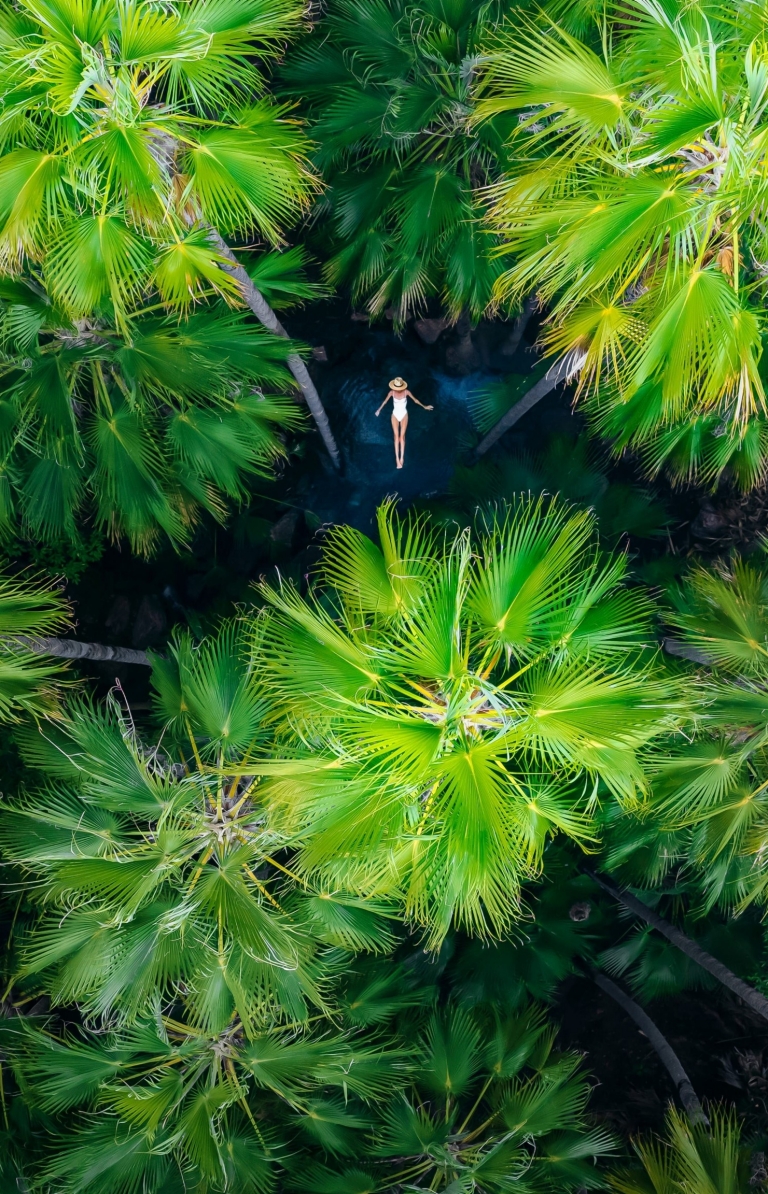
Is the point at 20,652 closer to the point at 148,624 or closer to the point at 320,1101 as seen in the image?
the point at 148,624

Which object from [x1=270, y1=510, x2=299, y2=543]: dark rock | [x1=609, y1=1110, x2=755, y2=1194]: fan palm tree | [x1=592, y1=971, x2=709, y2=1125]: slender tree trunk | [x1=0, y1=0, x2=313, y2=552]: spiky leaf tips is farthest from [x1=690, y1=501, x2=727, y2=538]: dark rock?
[x1=609, y1=1110, x2=755, y2=1194]: fan palm tree

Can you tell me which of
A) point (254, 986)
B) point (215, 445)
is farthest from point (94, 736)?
point (215, 445)

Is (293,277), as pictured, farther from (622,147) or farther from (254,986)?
(254,986)

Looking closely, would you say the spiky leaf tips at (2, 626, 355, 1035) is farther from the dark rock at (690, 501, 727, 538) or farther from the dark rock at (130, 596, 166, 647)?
the dark rock at (690, 501, 727, 538)

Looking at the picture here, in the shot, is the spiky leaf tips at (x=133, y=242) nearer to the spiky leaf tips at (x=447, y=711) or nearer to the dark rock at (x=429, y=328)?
the spiky leaf tips at (x=447, y=711)

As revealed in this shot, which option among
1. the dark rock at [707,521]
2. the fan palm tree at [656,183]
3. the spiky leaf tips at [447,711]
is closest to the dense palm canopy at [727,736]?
the spiky leaf tips at [447,711]

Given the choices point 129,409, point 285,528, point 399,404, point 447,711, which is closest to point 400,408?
point 399,404
